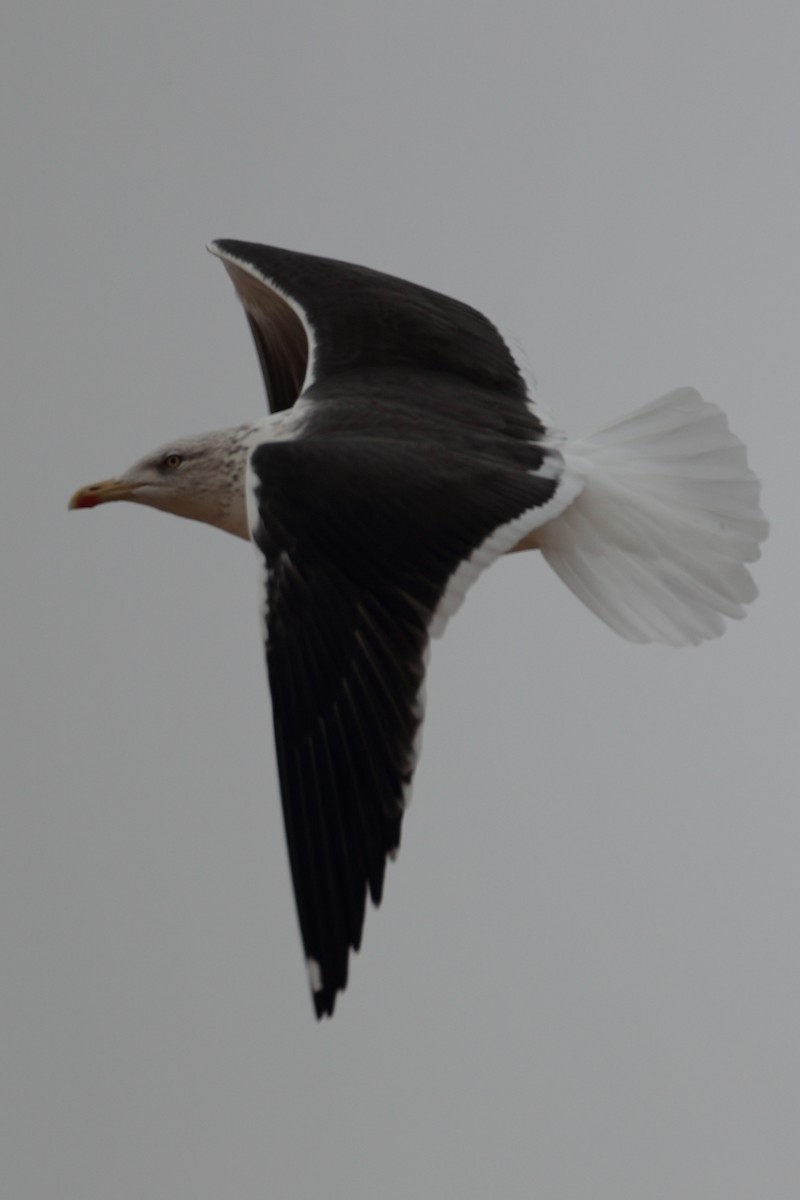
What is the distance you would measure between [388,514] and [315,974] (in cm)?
88

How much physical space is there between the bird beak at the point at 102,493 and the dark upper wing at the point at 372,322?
49cm

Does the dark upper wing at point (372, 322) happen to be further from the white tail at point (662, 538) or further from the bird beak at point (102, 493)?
the bird beak at point (102, 493)

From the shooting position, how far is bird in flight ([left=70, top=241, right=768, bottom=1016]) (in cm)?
408

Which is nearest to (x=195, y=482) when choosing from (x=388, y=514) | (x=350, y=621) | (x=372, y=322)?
(x=372, y=322)

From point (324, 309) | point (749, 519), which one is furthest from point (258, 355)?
point (749, 519)

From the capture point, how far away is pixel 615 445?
5.18 m

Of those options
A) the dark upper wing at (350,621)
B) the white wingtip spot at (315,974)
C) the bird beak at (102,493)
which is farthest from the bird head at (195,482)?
the white wingtip spot at (315,974)

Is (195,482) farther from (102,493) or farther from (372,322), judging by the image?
(372,322)

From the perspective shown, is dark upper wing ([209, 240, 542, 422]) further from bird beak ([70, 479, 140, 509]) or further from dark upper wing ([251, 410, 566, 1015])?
dark upper wing ([251, 410, 566, 1015])

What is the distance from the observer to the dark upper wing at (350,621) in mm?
4020

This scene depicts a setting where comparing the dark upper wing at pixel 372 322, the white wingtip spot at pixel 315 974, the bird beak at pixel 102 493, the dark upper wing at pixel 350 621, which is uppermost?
the dark upper wing at pixel 372 322

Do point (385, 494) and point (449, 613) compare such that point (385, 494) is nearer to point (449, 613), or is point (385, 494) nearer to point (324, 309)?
point (449, 613)

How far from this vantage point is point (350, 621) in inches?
166

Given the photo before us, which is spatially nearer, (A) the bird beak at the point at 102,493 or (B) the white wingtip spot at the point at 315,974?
(B) the white wingtip spot at the point at 315,974
